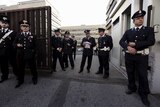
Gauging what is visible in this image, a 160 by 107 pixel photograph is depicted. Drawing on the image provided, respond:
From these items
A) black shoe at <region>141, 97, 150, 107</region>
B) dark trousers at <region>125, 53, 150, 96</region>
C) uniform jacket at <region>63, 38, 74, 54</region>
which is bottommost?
black shoe at <region>141, 97, 150, 107</region>

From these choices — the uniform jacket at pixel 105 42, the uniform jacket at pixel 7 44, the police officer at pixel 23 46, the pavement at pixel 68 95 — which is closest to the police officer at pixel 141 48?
the pavement at pixel 68 95

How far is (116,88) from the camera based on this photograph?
383cm

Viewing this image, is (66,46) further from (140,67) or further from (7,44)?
(140,67)

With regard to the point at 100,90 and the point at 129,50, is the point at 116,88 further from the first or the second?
the point at 129,50

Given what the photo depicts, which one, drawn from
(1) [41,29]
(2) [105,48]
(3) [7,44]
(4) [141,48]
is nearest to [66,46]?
(1) [41,29]

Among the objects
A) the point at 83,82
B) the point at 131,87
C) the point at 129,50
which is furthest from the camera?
the point at 83,82

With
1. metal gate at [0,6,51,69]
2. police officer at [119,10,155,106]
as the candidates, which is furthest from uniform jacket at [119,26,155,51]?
metal gate at [0,6,51,69]

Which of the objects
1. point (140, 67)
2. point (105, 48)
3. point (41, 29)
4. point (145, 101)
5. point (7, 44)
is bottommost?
point (145, 101)

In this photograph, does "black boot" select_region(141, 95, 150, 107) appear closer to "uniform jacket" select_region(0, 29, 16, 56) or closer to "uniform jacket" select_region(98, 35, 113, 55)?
"uniform jacket" select_region(98, 35, 113, 55)

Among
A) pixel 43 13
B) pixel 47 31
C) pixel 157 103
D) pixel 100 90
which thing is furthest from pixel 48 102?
pixel 43 13

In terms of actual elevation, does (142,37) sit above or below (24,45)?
above

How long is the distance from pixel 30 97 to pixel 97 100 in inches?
57.0

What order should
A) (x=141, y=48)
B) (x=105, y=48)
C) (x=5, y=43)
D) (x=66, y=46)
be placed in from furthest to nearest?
(x=66, y=46) < (x=105, y=48) < (x=5, y=43) < (x=141, y=48)

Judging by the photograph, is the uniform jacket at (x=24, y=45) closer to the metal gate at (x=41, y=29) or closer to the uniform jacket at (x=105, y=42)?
the metal gate at (x=41, y=29)
